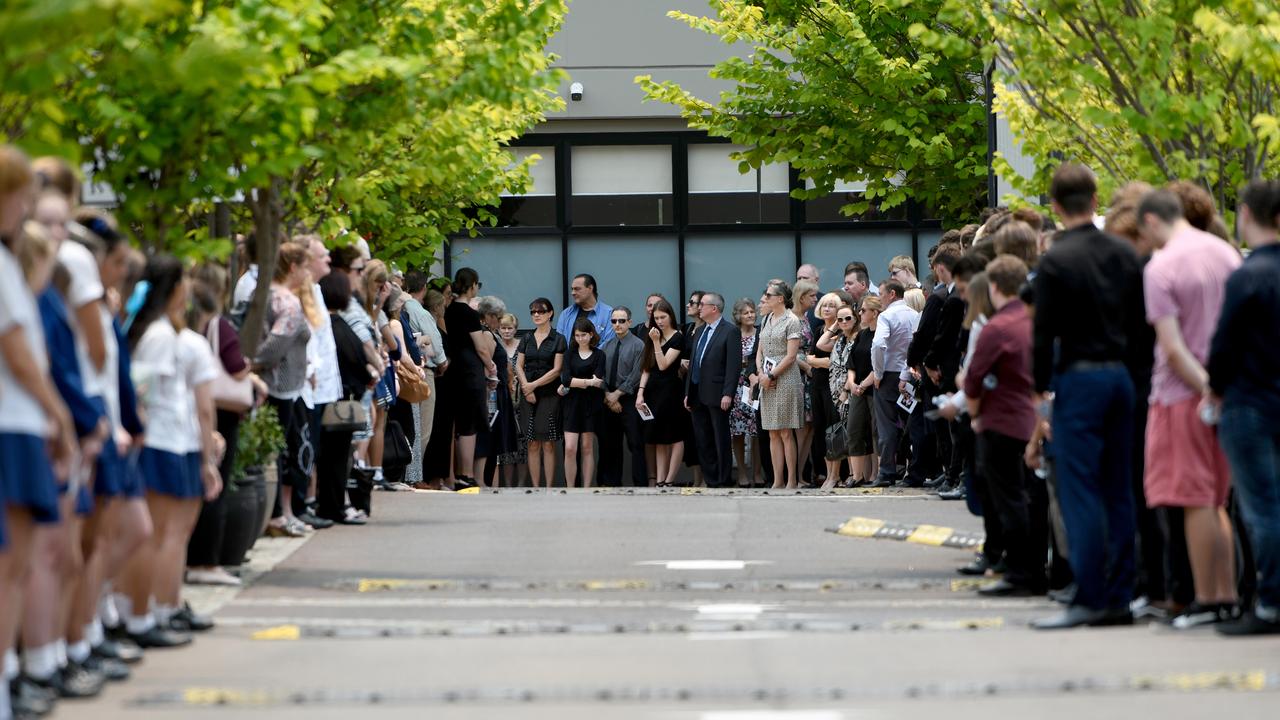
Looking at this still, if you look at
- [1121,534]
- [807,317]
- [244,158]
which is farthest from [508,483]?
[1121,534]

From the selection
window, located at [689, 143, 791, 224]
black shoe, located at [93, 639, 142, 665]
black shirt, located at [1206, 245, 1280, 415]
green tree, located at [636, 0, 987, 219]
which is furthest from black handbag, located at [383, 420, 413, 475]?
window, located at [689, 143, 791, 224]

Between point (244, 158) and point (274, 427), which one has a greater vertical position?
point (244, 158)

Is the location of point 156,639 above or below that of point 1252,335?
below

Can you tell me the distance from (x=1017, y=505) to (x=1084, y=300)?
189cm

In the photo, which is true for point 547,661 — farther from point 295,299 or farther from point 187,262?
point 295,299

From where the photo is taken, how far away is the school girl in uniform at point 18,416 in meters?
6.98

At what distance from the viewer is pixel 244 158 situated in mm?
11422

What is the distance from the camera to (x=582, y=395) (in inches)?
872

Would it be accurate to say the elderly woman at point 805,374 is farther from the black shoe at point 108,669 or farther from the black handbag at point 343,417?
the black shoe at point 108,669

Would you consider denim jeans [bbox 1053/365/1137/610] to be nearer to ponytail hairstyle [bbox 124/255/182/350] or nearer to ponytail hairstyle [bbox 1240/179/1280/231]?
ponytail hairstyle [bbox 1240/179/1280/231]

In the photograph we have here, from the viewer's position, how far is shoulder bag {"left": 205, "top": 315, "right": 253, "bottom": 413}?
35.4ft

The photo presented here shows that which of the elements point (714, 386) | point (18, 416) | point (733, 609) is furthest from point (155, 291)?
point (714, 386)

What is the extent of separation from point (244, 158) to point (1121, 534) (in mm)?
4798

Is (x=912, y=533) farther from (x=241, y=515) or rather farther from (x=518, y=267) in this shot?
(x=518, y=267)
